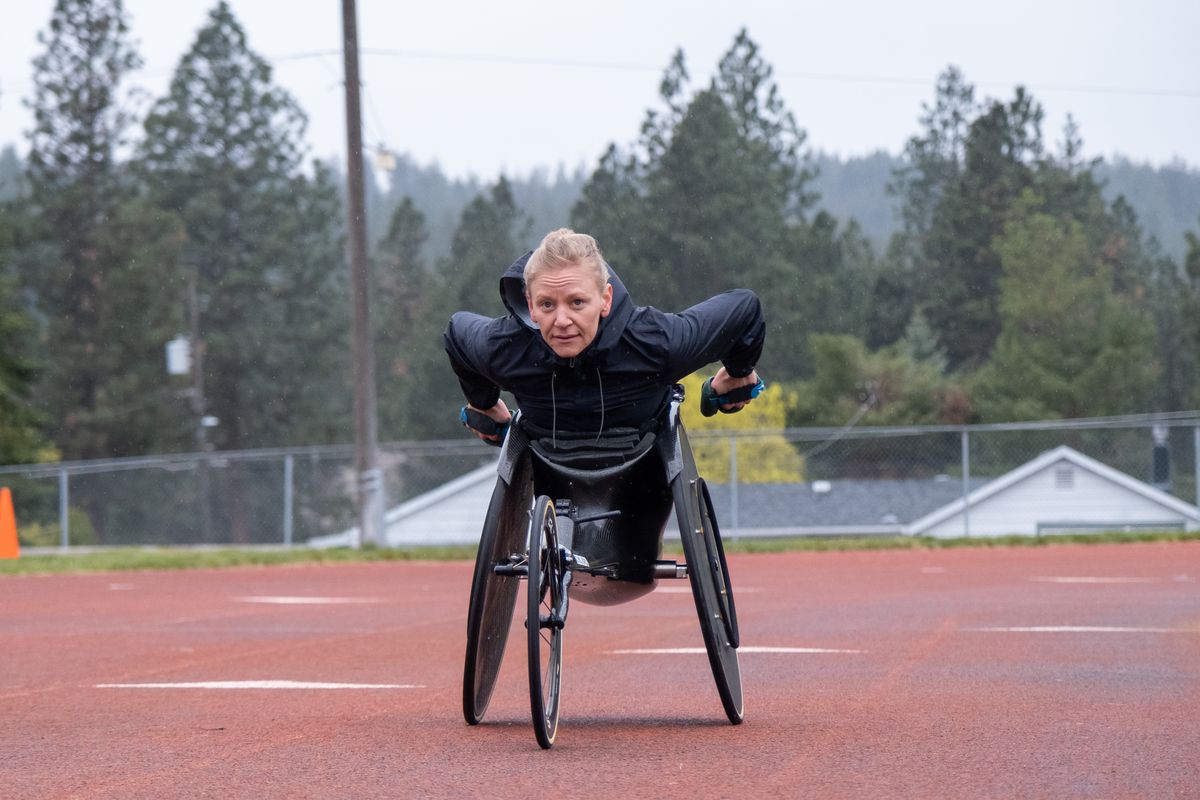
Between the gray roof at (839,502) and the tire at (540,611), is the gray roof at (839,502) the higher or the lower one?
the lower one

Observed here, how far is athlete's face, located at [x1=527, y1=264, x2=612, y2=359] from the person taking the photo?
5484mm

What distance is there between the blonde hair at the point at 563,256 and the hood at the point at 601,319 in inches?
3.0

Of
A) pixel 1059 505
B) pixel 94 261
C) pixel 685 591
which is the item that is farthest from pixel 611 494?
pixel 94 261

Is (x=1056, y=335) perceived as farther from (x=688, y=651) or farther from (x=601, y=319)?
(x=601, y=319)

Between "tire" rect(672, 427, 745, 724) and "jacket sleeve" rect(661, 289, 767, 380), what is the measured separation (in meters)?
0.27

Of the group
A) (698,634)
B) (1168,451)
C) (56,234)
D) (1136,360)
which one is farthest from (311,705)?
(1136,360)

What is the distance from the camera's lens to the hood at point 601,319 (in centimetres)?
557

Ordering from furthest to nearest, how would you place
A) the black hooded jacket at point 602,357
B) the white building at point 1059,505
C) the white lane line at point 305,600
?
1. the white building at point 1059,505
2. the white lane line at point 305,600
3. the black hooded jacket at point 602,357

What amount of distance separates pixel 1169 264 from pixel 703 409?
268ft

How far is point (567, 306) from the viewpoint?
5.49m

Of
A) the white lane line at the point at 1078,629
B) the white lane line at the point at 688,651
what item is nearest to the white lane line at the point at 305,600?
the white lane line at the point at 688,651

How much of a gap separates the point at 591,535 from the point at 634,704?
102cm

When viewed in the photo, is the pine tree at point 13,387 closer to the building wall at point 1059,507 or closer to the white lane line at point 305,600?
the building wall at point 1059,507

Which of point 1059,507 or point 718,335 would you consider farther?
point 1059,507
